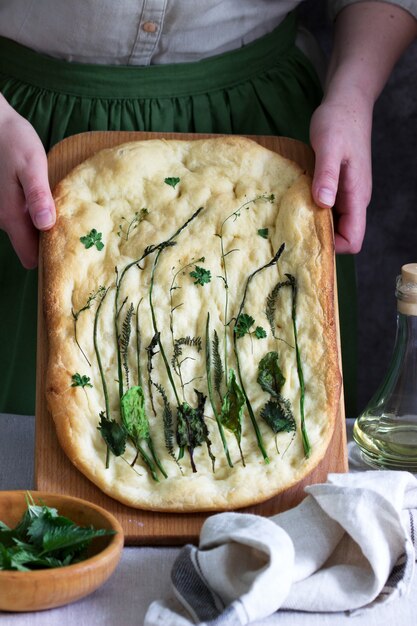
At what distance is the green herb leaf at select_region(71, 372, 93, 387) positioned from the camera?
4.01ft

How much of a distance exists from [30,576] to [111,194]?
574 millimetres

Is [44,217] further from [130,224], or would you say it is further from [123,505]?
[123,505]

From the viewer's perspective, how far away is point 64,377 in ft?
Result: 4.03

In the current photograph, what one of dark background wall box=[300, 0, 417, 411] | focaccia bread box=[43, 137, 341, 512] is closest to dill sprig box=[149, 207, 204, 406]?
focaccia bread box=[43, 137, 341, 512]

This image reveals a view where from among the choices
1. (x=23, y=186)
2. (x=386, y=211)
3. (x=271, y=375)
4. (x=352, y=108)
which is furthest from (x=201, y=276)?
(x=386, y=211)

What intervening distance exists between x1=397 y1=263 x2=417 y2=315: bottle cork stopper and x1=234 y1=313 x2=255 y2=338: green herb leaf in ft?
0.58

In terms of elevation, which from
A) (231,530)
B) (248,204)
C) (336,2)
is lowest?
(231,530)

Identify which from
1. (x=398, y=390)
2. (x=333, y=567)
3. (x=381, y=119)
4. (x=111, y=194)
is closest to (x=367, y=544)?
(x=333, y=567)

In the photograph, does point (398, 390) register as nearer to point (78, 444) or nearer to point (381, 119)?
point (78, 444)

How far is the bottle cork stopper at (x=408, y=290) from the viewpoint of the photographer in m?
1.20

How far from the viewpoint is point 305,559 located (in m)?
1.05

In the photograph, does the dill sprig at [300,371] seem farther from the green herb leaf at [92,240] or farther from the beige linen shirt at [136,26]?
the beige linen shirt at [136,26]

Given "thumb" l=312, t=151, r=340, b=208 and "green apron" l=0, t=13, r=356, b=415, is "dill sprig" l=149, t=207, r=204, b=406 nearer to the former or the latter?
"thumb" l=312, t=151, r=340, b=208

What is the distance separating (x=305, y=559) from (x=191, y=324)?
34 centimetres
